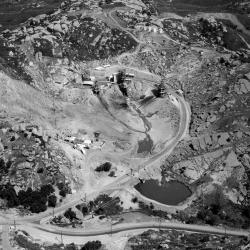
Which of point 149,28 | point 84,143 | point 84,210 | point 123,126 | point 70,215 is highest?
point 149,28

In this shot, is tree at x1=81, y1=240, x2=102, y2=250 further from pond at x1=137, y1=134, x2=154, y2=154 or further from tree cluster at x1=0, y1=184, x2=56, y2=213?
pond at x1=137, y1=134, x2=154, y2=154

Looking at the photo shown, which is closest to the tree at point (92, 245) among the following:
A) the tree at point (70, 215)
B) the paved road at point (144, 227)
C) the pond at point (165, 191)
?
the paved road at point (144, 227)

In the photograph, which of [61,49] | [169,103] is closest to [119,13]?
[61,49]

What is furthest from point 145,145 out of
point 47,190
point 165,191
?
point 47,190

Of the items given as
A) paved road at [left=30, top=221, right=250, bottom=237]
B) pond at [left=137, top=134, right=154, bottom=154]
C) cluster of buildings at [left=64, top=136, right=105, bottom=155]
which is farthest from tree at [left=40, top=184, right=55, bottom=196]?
pond at [left=137, top=134, right=154, bottom=154]

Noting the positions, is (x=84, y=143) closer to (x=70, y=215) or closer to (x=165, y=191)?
(x=165, y=191)

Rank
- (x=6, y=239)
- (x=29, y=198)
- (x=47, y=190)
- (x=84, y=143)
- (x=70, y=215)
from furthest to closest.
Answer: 1. (x=84, y=143)
2. (x=47, y=190)
3. (x=29, y=198)
4. (x=70, y=215)
5. (x=6, y=239)
